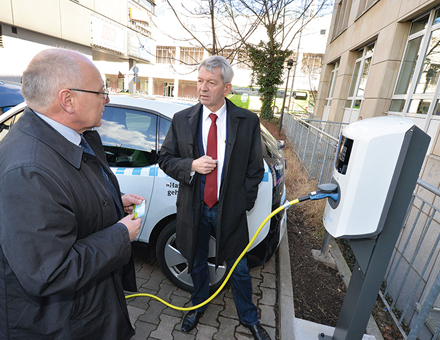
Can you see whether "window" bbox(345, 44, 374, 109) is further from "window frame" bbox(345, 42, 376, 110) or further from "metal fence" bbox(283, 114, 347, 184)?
"metal fence" bbox(283, 114, 347, 184)

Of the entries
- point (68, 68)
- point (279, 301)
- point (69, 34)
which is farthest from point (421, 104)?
point (69, 34)

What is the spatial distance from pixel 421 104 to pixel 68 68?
5543 millimetres

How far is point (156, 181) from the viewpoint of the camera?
2.38m

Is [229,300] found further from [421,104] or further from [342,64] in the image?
[342,64]

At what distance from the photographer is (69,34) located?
15.9m

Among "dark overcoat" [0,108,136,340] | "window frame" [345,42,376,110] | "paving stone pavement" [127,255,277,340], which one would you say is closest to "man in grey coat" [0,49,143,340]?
"dark overcoat" [0,108,136,340]

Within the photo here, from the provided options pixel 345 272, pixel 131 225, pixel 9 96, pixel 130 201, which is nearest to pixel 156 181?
pixel 130 201

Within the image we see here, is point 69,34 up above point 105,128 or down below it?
above

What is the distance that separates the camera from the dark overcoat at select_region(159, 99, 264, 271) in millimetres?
1897

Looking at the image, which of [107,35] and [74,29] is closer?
[74,29]

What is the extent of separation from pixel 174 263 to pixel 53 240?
171cm

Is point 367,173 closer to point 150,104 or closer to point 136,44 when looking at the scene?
point 150,104

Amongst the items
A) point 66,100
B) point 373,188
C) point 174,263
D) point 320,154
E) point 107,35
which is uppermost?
point 107,35

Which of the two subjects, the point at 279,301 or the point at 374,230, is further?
the point at 279,301
